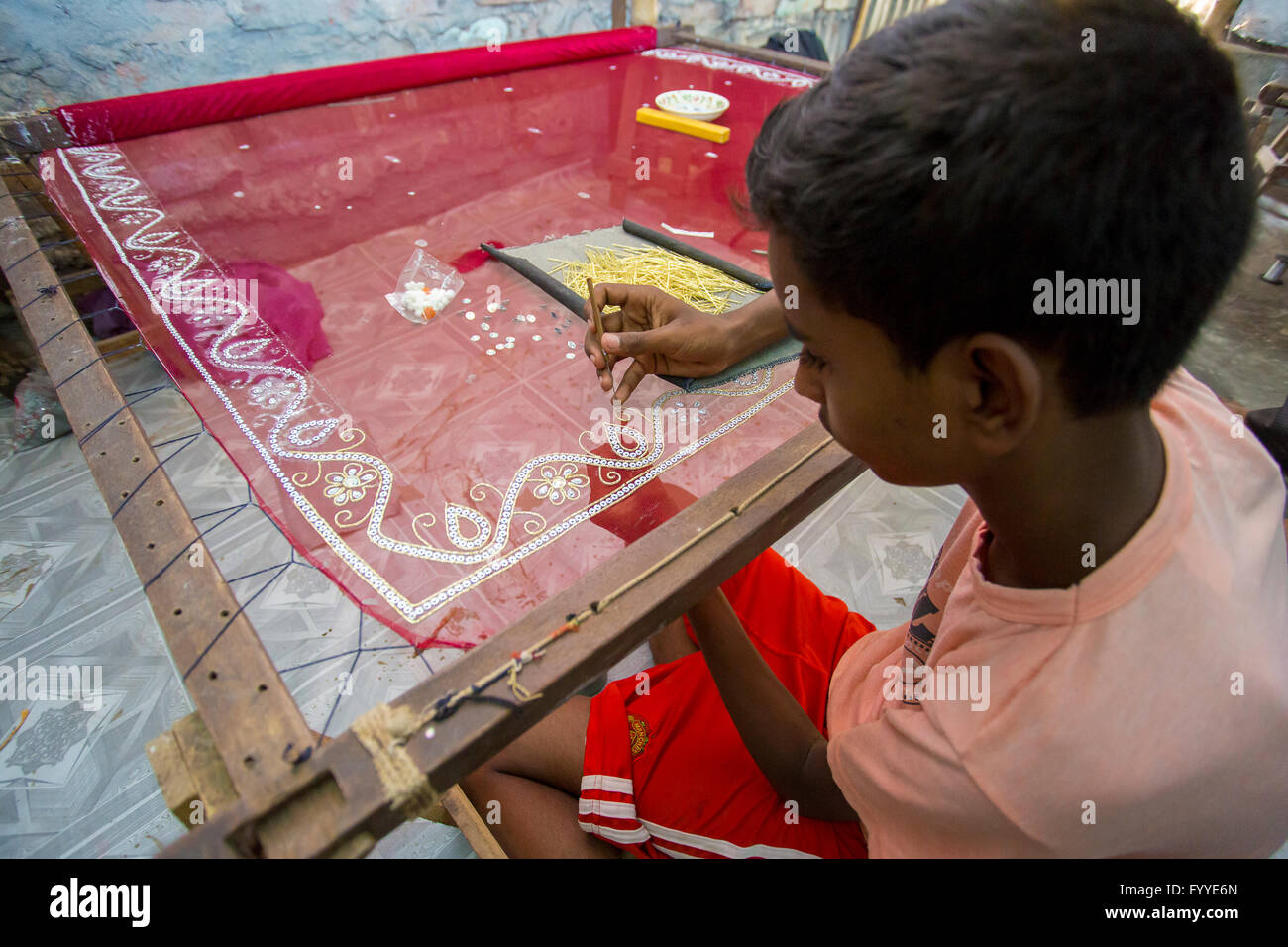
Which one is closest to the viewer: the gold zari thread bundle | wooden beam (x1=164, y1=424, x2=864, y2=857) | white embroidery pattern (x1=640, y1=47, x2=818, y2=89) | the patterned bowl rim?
wooden beam (x1=164, y1=424, x2=864, y2=857)

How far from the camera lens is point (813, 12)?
589 cm

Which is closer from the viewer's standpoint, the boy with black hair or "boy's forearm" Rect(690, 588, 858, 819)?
the boy with black hair

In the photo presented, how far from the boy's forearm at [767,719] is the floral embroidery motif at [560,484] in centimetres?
27

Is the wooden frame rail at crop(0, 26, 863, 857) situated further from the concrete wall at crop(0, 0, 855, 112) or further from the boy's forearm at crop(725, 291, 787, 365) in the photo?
the concrete wall at crop(0, 0, 855, 112)

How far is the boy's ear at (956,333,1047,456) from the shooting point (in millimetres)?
532

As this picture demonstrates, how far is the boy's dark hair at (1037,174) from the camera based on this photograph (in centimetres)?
46

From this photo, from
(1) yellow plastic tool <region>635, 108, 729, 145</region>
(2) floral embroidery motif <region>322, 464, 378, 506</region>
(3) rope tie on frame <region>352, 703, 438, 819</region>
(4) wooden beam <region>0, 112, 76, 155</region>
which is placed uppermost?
(1) yellow plastic tool <region>635, 108, 729, 145</region>

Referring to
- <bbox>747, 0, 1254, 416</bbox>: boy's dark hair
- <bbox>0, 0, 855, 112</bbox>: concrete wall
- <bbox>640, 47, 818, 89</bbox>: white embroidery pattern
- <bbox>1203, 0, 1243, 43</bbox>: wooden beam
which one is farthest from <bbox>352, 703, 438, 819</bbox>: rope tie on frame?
<bbox>1203, 0, 1243, 43</bbox>: wooden beam

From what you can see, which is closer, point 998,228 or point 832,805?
point 998,228

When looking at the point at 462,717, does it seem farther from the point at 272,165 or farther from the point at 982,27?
the point at 272,165

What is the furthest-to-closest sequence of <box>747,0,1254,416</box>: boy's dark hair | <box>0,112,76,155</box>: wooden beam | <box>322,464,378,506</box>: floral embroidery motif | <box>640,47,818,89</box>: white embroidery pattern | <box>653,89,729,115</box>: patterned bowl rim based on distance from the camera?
<box>640,47,818,89</box>: white embroidery pattern, <box>653,89,729,115</box>: patterned bowl rim, <box>0,112,76,155</box>: wooden beam, <box>322,464,378,506</box>: floral embroidery motif, <box>747,0,1254,416</box>: boy's dark hair

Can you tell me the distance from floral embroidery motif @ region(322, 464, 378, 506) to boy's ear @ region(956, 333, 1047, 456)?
874 mm

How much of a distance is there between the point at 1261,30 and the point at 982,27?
688 cm

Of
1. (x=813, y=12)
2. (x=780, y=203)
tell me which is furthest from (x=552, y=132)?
(x=813, y=12)
